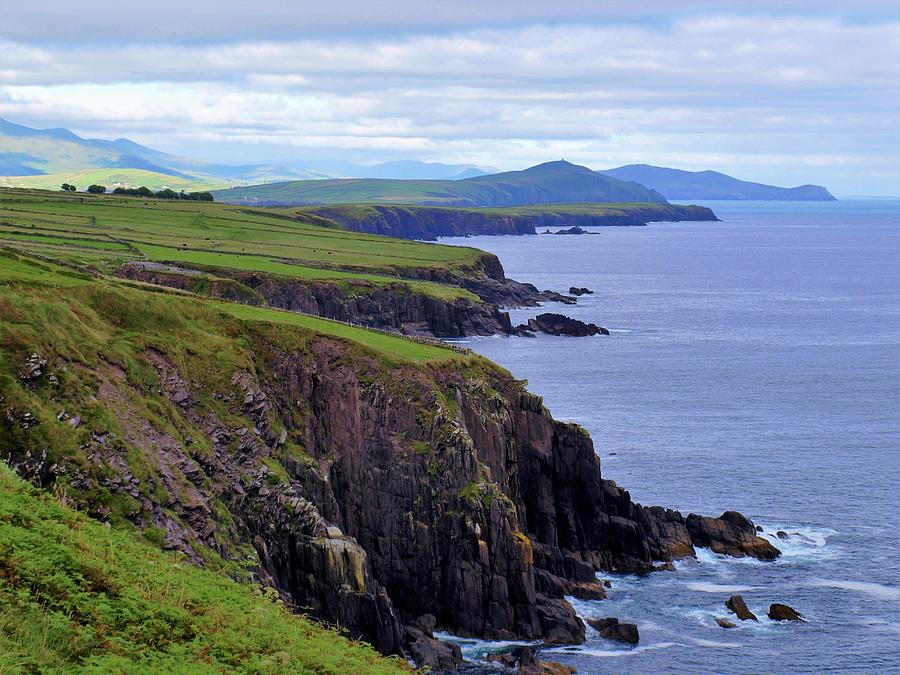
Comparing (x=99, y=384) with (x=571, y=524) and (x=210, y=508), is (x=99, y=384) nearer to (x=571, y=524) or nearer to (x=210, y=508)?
(x=210, y=508)

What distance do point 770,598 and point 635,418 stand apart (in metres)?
43.5

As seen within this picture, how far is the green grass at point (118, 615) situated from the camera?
26781 millimetres

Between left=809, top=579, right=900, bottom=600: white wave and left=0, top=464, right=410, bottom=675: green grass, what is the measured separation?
41.8 m

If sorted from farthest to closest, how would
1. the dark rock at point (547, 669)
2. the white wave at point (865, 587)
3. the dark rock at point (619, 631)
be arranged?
the white wave at point (865, 587), the dark rock at point (619, 631), the dark rock at point (547, 669)

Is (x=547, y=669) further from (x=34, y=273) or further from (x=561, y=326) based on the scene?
(x=561, y=326)

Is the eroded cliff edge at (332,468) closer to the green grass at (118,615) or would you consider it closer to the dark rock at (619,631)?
the dark rock at (619,631)

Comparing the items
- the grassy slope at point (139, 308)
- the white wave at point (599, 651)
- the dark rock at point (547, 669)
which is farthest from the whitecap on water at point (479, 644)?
the grassy slope at point (139, 308)

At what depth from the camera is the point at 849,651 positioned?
199 feet

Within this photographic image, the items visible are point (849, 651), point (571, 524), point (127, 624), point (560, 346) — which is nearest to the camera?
point (127, 624)

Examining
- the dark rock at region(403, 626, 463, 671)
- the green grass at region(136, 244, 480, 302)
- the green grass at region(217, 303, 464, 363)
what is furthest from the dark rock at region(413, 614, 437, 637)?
the green grass at region(136, 244, 480, 302)

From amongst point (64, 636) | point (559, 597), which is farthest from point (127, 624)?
point (559, 597)

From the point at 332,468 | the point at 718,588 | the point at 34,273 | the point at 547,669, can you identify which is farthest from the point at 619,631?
the point at 34,273

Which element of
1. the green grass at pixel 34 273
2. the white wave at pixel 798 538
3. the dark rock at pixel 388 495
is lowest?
the white wave at pixel 798 538

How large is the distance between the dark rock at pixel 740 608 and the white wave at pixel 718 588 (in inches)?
105
